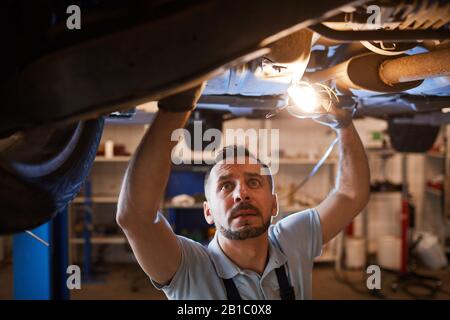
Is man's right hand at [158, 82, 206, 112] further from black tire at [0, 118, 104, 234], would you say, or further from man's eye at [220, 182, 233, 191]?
man's eye at [220, 182, 233, 191]

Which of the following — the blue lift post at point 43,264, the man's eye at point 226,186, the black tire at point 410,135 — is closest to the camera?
the man's eye at point 226,186

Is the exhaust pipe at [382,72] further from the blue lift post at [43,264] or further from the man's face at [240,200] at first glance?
the blue lift post at [43,264]

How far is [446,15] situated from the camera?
2.02 ft

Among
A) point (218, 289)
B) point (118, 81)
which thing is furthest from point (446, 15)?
point (218, 289)

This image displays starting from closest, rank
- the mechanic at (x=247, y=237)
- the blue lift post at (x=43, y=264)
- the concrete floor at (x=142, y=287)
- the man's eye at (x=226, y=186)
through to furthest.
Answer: the mechanic at (x=247, y=237) → the man's eye at (x=226, y=186) → the blue lift post at (x=43, y=264) → the concrete floor at (x=142, y=287)

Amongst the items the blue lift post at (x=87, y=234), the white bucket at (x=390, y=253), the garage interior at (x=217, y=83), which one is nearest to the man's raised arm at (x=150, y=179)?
the garage interior at (x=217, y=83)

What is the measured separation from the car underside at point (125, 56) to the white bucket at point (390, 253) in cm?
360

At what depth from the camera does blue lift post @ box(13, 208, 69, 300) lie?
225 centimetres

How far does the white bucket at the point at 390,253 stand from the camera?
3.99 meters

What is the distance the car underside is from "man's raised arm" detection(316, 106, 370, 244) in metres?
0.37

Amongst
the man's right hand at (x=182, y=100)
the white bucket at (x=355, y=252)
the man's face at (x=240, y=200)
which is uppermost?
the man's right hand at (x=182, y=100)

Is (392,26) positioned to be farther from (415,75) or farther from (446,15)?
(415,75)
